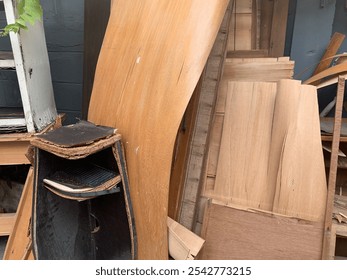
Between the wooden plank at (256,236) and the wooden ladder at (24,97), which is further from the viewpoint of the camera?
the wooden ladder at (24,97)

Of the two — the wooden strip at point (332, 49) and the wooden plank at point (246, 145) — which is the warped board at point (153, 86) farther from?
the wooden strip at point (332, 49)

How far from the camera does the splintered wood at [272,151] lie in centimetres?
100

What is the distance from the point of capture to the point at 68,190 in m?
0.77

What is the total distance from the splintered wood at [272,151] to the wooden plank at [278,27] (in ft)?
1.59

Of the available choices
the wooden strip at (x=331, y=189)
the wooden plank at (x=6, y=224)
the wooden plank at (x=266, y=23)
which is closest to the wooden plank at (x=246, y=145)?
the wooden strip at (x=331, y=189)

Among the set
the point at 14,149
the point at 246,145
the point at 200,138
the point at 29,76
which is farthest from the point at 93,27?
the point at 246,145

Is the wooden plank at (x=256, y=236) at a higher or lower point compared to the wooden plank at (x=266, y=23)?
lower

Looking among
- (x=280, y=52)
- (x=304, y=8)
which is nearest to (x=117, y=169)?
(x=280, y=52)

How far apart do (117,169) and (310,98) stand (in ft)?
2.36

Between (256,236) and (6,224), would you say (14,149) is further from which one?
(256,236)

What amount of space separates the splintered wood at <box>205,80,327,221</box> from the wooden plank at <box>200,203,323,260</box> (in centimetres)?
4

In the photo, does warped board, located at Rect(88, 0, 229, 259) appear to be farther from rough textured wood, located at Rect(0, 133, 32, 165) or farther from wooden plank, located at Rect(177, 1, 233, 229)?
rough textured wood, located at Rect(0, 133, 32, 165)

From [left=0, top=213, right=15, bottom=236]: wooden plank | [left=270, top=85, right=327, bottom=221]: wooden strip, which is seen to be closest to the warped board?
[left=270, top=85, right=327, bottom=221]: wooden strip

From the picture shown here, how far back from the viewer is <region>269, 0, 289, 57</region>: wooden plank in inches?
56.4
